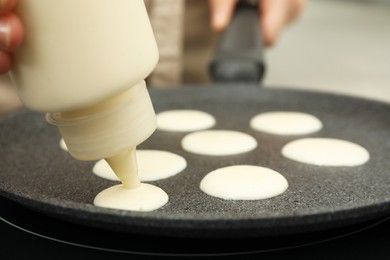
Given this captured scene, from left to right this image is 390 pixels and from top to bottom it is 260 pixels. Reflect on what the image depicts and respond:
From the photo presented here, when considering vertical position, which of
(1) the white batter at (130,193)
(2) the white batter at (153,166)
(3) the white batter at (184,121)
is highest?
(1) the white batter at (130,193)

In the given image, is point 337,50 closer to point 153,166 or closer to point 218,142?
point 218,142

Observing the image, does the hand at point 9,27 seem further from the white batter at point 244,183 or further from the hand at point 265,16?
the hand at point 265,16

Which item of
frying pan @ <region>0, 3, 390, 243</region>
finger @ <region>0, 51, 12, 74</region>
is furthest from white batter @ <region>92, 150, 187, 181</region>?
finger @ <region>0, 51, 12, 74</region>

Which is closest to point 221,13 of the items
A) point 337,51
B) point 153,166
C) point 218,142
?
point 218,142

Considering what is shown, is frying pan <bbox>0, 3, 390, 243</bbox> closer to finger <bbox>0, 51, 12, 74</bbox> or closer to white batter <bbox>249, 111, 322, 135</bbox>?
white batter <bbox>249, 111, 322, 135</bbox>

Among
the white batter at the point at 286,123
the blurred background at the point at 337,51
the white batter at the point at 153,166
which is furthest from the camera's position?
the blurred background at the point at 337,51

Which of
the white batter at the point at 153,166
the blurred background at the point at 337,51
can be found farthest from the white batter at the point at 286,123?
the blurred background at the point at 337,51

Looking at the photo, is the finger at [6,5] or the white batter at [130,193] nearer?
the finger at [6,5]

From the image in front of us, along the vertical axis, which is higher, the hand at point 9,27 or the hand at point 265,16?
the hand at point 9,27
